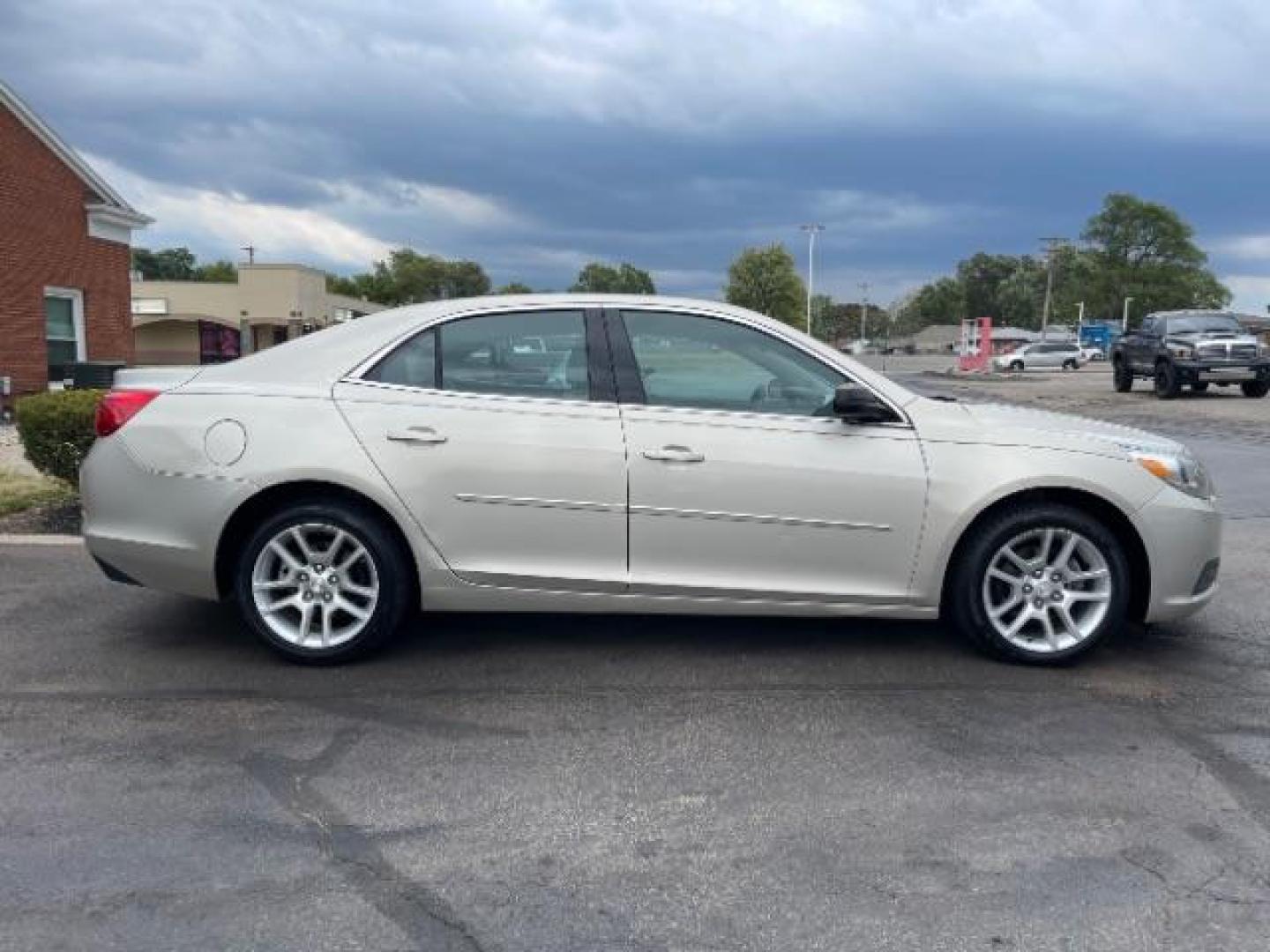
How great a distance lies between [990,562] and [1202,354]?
2158 cm

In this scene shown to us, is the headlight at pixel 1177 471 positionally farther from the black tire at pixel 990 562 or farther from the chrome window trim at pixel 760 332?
the chrome window trim at pixel 760 332

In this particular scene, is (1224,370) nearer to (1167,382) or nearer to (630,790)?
(1167,382)

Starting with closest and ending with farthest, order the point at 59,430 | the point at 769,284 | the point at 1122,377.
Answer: the point at 59,430 → the point at 1122,377 → the point at 769,284

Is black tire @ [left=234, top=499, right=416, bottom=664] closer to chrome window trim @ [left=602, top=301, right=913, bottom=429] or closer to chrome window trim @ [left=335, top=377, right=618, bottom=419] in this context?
chrome window trim @ [left=335, top=377, right=618, bottom=419]

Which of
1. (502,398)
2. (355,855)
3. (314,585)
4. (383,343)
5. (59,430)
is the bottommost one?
(355,855)

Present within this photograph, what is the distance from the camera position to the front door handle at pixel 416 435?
4.51 metres

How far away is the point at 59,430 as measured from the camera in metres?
7.72

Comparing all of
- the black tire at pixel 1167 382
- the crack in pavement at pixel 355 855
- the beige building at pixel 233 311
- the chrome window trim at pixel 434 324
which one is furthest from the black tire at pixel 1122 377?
the beige building at pixel 233 311

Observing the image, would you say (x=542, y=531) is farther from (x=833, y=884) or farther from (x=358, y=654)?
(x=833, y=884)

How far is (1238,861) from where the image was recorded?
304cm

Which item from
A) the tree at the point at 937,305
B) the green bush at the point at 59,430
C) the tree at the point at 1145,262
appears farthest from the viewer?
the tree at the point at 937,305

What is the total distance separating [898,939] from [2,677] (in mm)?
3820

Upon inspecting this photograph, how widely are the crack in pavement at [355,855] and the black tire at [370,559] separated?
76 centimetres

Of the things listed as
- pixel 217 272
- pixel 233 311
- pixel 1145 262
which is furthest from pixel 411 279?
pixel 1145 262
